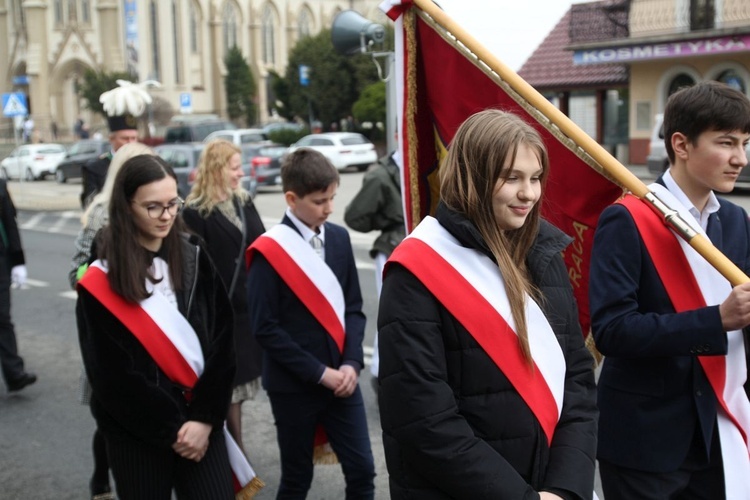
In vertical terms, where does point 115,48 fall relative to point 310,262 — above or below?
above

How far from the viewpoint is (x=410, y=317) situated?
7.27ft

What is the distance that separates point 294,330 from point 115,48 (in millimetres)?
61040

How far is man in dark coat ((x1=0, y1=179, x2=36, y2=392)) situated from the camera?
23.3ft

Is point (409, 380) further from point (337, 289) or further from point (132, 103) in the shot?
point (132, 103)

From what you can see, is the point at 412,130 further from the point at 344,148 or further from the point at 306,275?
the point at 344,148

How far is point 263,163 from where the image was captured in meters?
25.2

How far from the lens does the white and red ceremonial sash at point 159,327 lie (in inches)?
129

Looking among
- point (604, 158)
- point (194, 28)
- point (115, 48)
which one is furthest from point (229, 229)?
point (194, 28)

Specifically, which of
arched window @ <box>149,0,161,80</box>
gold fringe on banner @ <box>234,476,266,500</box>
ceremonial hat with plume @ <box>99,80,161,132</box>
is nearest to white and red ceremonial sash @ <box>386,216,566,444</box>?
gold fringe on banner @ <box>234,476,266,500</box>

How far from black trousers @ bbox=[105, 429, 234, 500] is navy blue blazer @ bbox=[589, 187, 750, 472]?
4.54 feet

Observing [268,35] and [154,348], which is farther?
[268,35]

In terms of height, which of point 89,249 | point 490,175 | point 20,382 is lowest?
point 20,382

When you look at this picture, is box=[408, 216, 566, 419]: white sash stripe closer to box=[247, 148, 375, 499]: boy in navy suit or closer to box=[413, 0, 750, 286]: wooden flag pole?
box=[413, 0, 750, 286]: wooden flag pole

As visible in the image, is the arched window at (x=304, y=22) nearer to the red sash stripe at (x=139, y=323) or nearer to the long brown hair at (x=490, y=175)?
the red sash stripe at (x=139, y=323)
